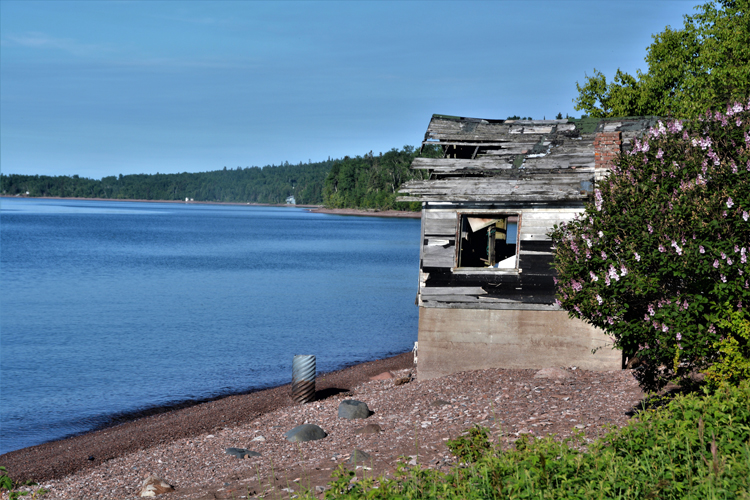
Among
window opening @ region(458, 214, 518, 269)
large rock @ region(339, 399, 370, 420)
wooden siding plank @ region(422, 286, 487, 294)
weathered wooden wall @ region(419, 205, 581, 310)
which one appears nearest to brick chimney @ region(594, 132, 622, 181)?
weathered wooden wall @ region(419, 205, 581, 310)

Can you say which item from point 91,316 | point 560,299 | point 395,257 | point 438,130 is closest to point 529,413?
point 560,299

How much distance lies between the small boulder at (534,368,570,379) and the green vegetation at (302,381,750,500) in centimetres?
650

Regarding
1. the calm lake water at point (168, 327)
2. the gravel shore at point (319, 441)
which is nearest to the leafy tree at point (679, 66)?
the calm lake water at point (168, 327)

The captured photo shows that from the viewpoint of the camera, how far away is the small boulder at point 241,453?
12234mm

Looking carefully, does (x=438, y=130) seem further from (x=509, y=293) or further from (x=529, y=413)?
(x=529, y=413)

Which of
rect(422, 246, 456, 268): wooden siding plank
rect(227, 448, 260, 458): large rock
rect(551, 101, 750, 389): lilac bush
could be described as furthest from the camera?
rect(422, 246, 456, 268): wooden siding plank

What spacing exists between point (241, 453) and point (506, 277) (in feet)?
23.9

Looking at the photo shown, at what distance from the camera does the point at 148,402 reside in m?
20.1

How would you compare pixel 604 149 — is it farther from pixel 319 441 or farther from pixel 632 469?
pixel 632 469

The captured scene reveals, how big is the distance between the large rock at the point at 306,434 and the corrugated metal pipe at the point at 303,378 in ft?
12.2

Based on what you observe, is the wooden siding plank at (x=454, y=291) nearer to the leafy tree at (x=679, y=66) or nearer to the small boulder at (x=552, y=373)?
the small boulder at (x=552, y=373)

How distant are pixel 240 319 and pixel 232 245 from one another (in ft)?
188

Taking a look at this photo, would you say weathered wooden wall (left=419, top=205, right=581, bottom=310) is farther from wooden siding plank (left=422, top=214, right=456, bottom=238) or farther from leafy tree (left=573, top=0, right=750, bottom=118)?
leafy tree (left=573, top=0, right=750, bottom=118)

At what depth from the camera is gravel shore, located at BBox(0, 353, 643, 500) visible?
34.2 feet
